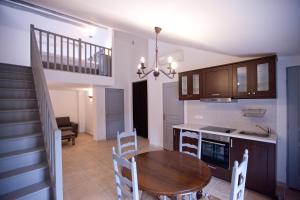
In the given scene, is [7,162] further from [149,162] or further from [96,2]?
[96,2]

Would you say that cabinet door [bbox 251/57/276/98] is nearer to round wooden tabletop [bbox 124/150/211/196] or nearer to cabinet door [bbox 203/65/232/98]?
cabinet door [bbox 203/65/232/98]

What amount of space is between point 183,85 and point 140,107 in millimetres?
2916

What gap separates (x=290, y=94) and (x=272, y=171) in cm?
129

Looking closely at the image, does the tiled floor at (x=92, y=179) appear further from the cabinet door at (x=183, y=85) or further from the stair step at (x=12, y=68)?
the stair step at (x=12, y=68)

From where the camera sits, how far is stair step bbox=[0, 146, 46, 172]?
1.88 m

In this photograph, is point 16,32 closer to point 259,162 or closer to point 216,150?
point 216,150

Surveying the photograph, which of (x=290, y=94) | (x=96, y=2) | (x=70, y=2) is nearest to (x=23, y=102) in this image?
(x=70, y=2)

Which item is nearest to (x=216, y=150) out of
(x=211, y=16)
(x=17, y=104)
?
(x=211, y=16)

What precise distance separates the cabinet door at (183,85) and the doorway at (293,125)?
178cm

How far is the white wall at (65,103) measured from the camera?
6.57m

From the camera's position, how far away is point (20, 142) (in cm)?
212

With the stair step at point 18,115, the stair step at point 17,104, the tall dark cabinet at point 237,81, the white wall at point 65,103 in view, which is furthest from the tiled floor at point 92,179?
the white wall at point 65,103

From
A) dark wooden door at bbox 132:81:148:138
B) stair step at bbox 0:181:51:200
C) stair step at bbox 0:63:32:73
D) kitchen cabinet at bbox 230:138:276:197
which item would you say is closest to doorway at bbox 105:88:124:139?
dark wooden door at bbox 132:81:148:138

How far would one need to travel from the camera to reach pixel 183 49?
13.3ft
